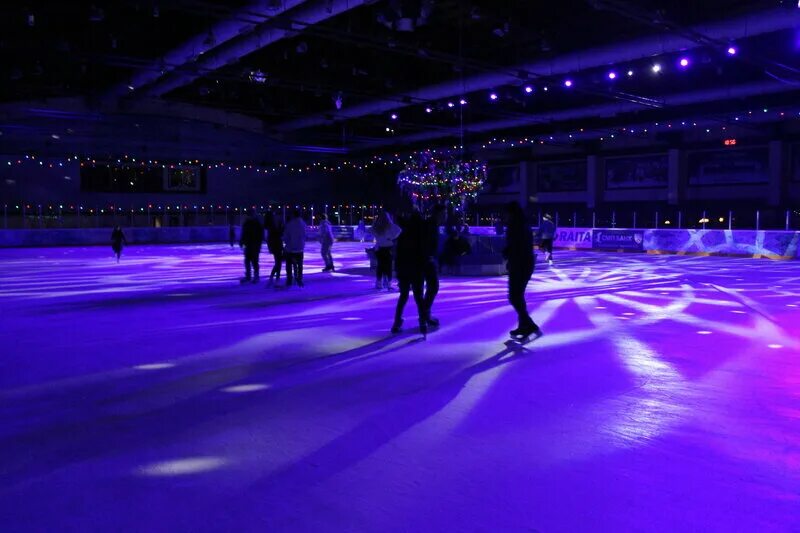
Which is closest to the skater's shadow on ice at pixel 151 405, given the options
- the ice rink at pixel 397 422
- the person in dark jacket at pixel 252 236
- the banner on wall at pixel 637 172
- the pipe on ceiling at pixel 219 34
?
the ice rink at pixel 397 422

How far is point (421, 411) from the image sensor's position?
4.18 meters

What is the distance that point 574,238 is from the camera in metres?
25.5

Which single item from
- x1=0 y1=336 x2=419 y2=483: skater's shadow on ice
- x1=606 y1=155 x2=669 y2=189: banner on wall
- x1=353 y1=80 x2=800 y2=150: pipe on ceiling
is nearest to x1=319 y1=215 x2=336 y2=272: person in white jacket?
x1=0 y1=336 x2=419 y2=483: skater's shadow on ice

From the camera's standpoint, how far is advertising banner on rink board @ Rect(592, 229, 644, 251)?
2319cm

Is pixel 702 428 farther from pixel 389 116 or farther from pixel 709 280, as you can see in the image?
pixel 389 116

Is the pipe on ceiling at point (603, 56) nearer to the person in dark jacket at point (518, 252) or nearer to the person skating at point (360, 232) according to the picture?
the person skating at point (360, 232)

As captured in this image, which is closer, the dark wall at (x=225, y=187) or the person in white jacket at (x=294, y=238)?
the person in white jacket at (x=294, y=238)

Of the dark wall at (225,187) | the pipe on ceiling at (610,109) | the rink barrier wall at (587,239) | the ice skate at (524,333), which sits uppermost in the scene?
the pipe on ceiling at (610,109)

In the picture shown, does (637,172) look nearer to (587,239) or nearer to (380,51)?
(587,239)

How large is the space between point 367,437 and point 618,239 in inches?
849

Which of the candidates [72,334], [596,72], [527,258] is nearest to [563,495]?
[527,258]

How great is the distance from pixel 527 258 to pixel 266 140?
2968 cm

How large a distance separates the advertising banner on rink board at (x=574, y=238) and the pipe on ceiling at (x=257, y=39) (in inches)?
541

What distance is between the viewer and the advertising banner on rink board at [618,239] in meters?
23.2
